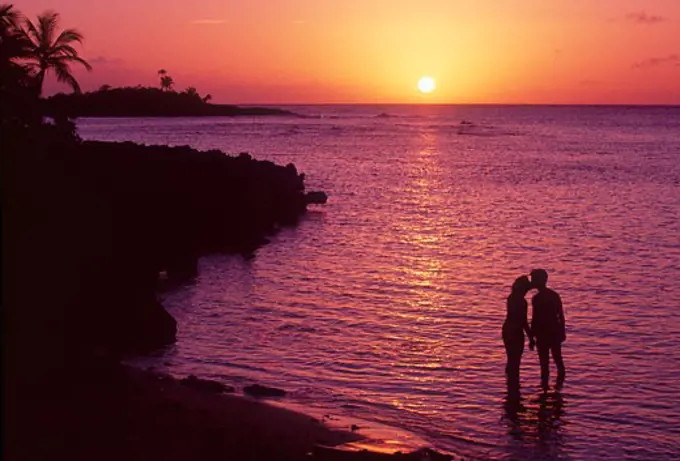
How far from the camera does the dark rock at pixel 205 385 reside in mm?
14992

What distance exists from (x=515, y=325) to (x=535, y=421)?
167cm

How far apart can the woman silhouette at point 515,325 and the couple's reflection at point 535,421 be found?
0.34 meters

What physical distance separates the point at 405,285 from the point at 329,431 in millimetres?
13401

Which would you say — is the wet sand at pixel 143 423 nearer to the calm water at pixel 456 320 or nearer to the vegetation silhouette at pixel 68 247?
the vegetation silhouette at pixel 68 247

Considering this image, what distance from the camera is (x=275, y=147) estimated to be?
112875 millimetres

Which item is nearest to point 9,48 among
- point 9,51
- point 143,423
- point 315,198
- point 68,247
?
point 9,51

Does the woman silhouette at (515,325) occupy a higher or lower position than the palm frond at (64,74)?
lower

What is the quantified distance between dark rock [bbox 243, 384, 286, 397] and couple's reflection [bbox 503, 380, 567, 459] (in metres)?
3.92

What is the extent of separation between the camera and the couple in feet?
49.1

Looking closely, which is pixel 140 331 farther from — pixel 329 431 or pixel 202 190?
pixel 202 190

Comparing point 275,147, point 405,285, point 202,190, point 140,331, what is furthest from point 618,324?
point 275,147

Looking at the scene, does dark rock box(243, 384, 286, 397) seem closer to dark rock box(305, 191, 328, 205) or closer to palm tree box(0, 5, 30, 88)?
palm tree box(0, 5, 30, 88)

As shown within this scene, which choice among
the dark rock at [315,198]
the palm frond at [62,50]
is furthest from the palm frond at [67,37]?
the dark rock at [315,198]

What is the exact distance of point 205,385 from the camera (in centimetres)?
1504
